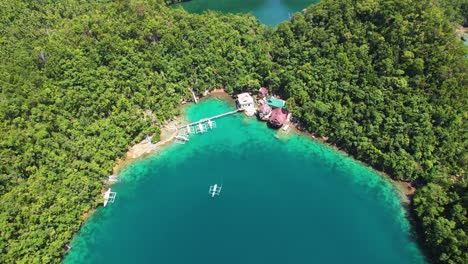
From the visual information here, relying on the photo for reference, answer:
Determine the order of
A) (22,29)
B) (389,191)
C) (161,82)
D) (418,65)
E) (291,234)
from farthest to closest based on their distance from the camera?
(22,29), (161,82), (418,65), (389,191), (291,234)

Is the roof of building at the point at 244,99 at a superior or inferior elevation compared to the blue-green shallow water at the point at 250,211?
superior

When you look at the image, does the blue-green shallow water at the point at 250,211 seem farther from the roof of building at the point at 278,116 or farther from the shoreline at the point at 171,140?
the roof of building at the point at 278,116

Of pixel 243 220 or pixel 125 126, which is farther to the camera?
pixel 125 126

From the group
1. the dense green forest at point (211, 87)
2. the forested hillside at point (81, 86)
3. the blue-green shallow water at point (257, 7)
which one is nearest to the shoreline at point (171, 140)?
the dense green forest at point (211, 87)

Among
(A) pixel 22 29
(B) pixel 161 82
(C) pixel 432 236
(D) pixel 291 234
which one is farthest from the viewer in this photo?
(A) pixel 22 29

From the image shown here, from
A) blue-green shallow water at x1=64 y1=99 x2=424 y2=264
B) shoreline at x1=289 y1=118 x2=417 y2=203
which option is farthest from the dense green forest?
Result: blue-green shallow water at x1=64 y1=99 x2=424 y2=264

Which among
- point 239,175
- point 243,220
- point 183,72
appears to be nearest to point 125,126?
point 183,72

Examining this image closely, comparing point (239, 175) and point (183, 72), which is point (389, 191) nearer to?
point (239, 175)
